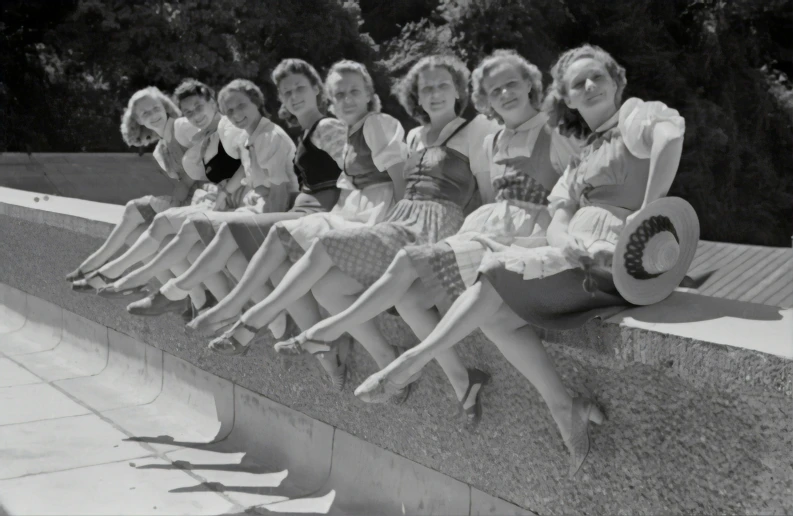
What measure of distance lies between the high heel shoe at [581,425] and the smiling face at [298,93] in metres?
2.36

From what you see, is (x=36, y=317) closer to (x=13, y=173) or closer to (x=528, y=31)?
(x=13, y=173)

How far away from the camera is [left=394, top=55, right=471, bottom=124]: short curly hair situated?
3.87 m

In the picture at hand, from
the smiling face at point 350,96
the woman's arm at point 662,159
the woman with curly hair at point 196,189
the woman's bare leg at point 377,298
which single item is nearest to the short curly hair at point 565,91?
the woman's arm at point 662,159

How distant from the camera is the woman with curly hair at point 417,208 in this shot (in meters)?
3.66

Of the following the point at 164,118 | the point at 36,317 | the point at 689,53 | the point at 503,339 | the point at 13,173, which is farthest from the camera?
the point at 689,53

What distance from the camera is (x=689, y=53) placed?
1001 inches

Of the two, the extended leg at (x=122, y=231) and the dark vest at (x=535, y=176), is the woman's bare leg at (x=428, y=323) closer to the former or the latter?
the dark vest at (x=535, y=176)

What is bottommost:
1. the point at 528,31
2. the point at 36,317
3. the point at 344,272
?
the point at 36,317

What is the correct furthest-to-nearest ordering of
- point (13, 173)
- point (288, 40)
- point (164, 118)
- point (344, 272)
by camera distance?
point (288, 40) < point (13, 173) < point (164, 118) < point (344, 272)

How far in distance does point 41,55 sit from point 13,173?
5097 millimetres

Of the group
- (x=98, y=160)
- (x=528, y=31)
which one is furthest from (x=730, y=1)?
(x=98, y=160)

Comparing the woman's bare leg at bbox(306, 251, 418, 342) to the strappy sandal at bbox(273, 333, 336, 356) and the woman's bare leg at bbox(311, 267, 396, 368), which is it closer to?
the strappy sandal at bbox(273, 333, 336, 356)

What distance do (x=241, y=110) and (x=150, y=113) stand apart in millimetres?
1106

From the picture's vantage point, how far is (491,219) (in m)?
3.51
